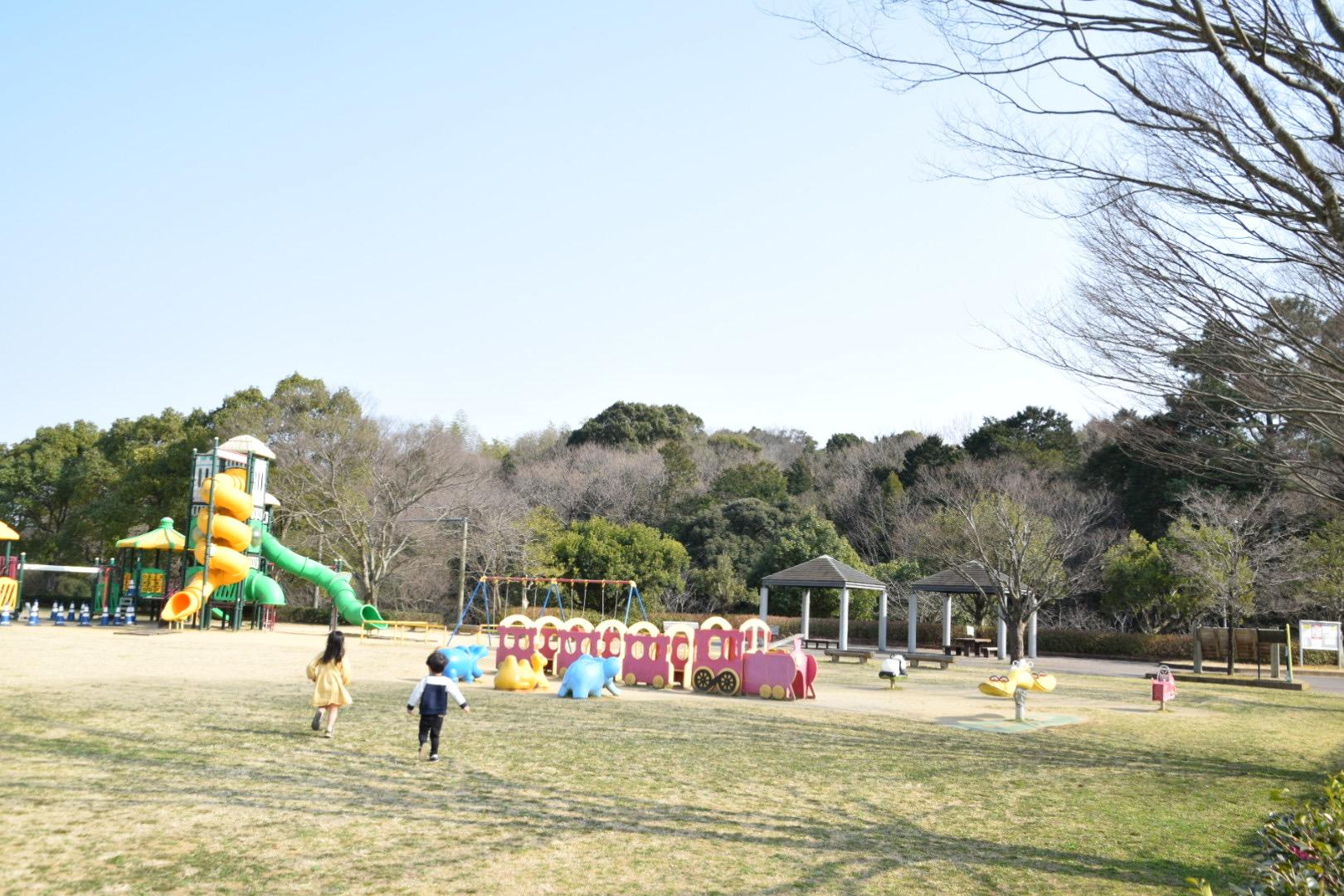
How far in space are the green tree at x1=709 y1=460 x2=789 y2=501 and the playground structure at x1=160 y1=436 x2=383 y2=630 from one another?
18795 mm

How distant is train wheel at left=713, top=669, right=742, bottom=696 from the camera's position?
15.3 metres

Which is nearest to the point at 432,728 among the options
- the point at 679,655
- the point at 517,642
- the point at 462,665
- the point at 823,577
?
the point at 462,665

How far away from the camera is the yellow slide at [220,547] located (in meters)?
25.9

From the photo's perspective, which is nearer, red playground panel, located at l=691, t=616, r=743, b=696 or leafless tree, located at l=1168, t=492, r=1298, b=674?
red playground panel, located at l=691, t=616, r=743, b=696

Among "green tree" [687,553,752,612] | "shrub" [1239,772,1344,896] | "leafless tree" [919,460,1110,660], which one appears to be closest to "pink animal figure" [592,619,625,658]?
"leafless tree" [919,460,1110,660]

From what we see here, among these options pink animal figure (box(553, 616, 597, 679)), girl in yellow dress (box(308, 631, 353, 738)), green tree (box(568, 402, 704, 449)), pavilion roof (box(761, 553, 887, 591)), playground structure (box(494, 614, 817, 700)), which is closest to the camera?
girl in yellow dress (box(308, 631, 353, 738))

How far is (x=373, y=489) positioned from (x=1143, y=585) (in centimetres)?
2437

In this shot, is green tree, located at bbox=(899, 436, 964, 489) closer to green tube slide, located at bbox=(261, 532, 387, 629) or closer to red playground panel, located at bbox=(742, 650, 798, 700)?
green tube slide, located at bbox=(261, 532, 387, 629)

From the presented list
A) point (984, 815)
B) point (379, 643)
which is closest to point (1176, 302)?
point (984, 815)

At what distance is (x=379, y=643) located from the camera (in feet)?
81.7

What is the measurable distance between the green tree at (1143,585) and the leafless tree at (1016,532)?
3.57 feet

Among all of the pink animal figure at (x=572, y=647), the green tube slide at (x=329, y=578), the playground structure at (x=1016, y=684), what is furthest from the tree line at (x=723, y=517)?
the pink animal figure at (x=572, y=647)

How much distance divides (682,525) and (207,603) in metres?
19.1

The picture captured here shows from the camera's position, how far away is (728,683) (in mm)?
15336
